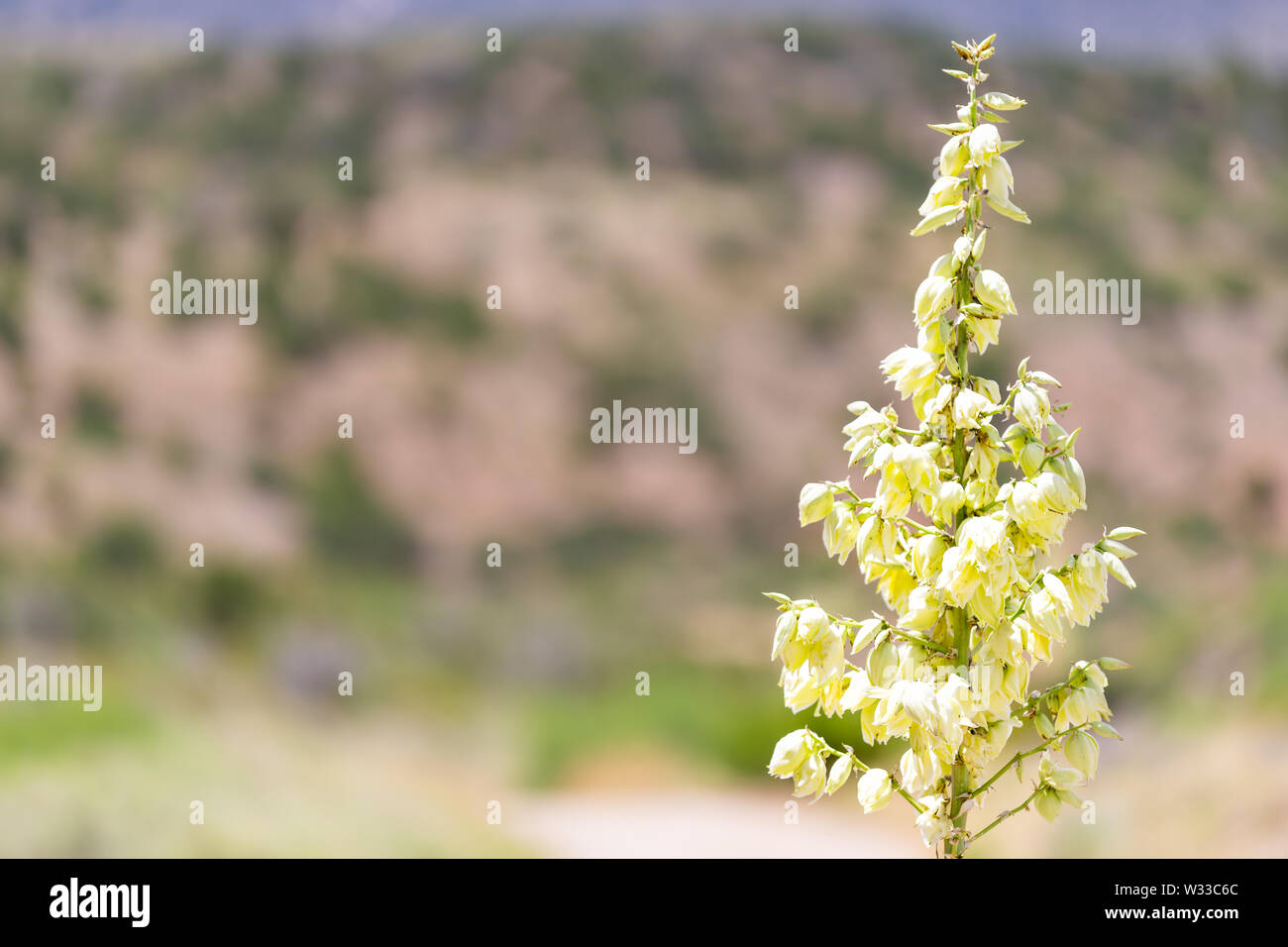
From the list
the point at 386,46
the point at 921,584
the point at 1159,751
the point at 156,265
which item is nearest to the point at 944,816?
the point at 921,584

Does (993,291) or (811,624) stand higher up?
(993,291)

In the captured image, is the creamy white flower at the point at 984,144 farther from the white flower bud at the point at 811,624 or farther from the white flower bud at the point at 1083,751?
the white flower bud at the point at 1083,751

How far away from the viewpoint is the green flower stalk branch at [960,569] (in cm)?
134

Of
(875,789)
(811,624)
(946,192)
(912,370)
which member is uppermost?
(946,192)

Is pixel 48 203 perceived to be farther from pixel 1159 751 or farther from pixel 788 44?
pixel 1159 751

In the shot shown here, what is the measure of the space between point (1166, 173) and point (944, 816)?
10361 millimetres

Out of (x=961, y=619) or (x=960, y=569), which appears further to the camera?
(x=961, y=619)

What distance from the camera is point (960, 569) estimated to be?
1.32 m

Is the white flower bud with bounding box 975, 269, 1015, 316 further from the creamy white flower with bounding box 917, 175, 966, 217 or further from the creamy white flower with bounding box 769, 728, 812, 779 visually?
the creamy white flower with bounding box 769, 728, 812, 779

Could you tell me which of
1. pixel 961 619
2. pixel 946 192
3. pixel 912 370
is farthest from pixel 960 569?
pixel 946 192

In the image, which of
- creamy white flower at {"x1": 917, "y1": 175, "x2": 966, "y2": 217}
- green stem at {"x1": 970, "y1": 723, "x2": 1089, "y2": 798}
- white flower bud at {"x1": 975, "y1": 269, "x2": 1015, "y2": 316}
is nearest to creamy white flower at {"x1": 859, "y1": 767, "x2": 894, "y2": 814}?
green stem at {"x1": 970, "y1": 723, "x2": 1089, "y2": 798}

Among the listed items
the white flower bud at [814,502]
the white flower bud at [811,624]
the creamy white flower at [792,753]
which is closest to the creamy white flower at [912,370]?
the white flower bud at [814,502]

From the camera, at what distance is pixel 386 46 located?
10.9 metres

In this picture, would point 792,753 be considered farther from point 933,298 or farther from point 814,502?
point 933,298
